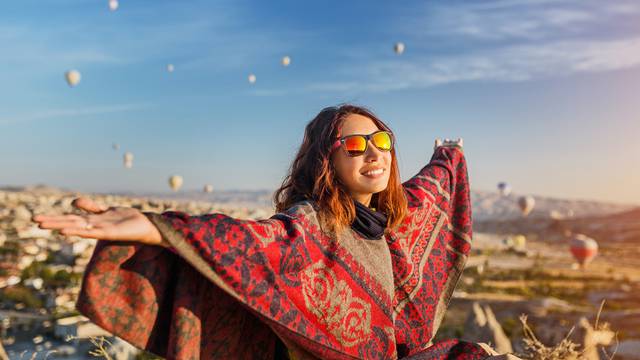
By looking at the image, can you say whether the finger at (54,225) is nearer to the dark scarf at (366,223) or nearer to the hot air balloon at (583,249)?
the dark scarf at (366,223)

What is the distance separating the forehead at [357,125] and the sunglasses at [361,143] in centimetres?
6

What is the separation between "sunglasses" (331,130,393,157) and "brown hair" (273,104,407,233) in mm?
62

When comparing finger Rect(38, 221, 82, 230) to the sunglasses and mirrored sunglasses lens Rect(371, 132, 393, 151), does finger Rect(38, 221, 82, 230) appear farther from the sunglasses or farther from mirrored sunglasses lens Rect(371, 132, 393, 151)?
mirrored sunglasses lens Rect(371, 132, 393, 151)

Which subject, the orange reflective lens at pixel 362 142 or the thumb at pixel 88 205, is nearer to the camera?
the thumb at pixel 88 205

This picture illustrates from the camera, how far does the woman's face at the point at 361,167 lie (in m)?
3.51

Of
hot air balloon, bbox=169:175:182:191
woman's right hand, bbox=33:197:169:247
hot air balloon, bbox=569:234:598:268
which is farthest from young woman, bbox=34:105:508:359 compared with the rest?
hot air balloon, bbox=169:175:182:191

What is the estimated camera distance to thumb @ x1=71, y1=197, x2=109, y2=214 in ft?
7.53

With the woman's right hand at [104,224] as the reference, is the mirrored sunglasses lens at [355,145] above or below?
above

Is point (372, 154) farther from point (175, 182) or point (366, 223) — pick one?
point (175, 182)

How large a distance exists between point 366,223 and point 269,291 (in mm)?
827

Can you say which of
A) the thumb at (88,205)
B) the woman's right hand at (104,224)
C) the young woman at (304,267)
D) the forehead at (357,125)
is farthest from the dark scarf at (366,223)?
the thumb at (88,205)

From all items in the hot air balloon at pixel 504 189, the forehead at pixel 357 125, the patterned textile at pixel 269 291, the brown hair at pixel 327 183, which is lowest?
the hot air balloon at pixel 504 189

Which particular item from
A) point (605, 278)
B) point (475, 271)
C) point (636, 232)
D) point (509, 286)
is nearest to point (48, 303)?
point (509, 286)

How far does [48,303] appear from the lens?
1695 cm
